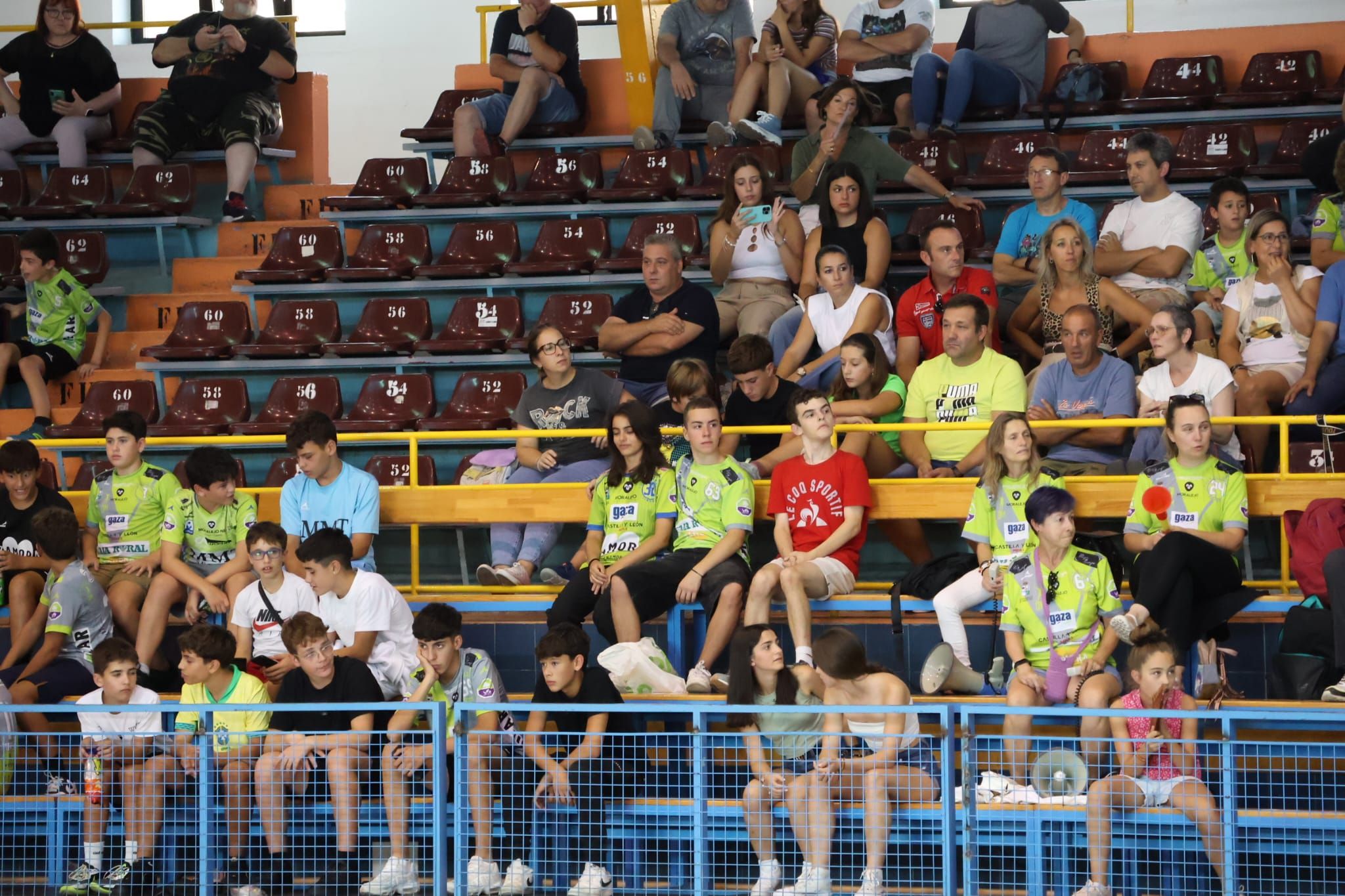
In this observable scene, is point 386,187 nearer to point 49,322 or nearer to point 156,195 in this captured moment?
point 156,195

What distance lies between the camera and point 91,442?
803 cm

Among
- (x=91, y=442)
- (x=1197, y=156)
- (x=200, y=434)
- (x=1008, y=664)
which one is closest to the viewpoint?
(x=1008, y=664)

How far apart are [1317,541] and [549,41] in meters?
6.30

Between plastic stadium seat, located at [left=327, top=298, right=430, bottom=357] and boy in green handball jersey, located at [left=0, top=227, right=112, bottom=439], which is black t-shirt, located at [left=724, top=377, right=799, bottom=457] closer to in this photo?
plastic stadium seat, located at [left=327, top=298, right=430, bottom=357]

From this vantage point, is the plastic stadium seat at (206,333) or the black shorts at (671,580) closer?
the black shorts at (671,580)

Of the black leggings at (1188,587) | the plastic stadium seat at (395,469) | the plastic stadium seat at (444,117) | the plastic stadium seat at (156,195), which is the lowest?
the black leggings at (1188,587)

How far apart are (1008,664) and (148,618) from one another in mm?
3600

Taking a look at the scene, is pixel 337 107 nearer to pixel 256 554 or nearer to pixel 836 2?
pixel 836 2

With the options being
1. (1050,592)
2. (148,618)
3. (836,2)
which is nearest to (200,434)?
(148,618)

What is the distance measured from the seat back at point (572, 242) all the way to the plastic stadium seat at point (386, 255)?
71cm

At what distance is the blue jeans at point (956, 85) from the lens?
9852mm

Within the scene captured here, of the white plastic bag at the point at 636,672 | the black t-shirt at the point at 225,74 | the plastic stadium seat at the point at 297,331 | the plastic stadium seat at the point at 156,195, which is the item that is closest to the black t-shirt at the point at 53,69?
the black t-shirt at the point at 225,74

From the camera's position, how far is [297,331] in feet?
30.9

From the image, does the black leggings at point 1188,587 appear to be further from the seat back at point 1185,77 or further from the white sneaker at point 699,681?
the seat back at point 1185,77
